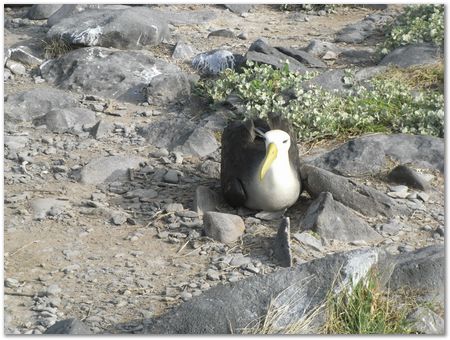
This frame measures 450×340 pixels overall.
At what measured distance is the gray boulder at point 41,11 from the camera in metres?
12.8

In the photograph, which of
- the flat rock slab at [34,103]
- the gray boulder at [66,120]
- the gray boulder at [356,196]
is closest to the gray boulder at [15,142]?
the gray boulder at [66,120]

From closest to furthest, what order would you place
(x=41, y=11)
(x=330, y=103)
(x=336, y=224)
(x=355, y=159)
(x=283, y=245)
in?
(x=283, y=245)
(x=336, y=224)
(x=355, y=159)
(x=330, y=103)
(x=41, y=11)

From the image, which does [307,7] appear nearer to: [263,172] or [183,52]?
[183,52]

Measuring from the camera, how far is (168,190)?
8414 millimetres

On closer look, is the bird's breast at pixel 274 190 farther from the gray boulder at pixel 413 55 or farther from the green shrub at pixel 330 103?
the gray boulder at pixel 413 55

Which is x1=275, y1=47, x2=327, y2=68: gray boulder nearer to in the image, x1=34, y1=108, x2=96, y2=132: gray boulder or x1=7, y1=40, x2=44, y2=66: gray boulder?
x1=34, y1=108, x2=96, y2=132: gray boulder

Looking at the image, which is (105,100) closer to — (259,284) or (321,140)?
(321,140)

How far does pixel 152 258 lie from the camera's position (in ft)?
23.8

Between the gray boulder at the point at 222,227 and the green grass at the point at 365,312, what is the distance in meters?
1.60

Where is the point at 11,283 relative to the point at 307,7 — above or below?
below

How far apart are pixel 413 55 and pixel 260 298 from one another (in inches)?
213

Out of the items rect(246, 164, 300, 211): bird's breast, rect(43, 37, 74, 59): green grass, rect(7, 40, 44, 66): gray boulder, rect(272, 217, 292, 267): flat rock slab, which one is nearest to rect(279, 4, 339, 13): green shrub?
rect(43, 37, 74, 59): green grass

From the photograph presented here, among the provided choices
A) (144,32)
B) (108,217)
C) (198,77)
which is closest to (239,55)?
(198,77)

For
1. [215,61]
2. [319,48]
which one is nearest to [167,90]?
[215,61]
